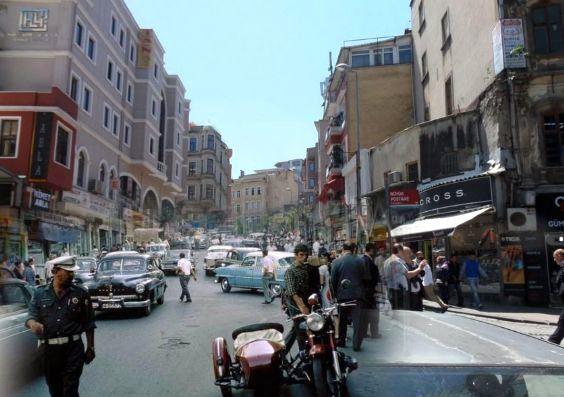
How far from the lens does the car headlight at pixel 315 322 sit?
4.44 metres

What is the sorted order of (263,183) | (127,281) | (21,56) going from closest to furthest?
(127,281) → (21,56) → (263,183)

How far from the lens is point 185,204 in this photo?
84.9m

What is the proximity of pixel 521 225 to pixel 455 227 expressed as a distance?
224cm

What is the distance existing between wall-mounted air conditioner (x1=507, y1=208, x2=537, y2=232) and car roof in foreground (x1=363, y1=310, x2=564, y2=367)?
13.1 meters

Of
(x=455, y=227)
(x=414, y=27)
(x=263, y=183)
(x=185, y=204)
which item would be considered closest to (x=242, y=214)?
(x=263, y=183)

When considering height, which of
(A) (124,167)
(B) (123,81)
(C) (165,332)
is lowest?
(C) (165,332)

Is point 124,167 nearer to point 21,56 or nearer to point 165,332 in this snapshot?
point 21,56

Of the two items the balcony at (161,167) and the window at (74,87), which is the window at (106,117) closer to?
the window at (74,87)

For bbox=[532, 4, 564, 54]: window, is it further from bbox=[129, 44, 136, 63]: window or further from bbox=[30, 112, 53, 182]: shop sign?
bbox=[129, 44, 136, 63]: window

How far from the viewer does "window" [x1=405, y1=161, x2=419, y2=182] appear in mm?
20703

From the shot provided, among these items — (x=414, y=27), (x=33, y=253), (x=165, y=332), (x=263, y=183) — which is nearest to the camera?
(x=165, y=332)

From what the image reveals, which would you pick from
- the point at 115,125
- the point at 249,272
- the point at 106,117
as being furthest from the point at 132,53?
the point at 249,272

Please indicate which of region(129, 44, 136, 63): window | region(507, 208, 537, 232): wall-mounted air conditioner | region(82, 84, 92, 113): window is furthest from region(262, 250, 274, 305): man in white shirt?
region(129, 44, 136, 63): window

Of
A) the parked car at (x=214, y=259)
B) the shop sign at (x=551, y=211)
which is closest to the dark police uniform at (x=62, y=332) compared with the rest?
the shop sign at (x=551, y=211)
